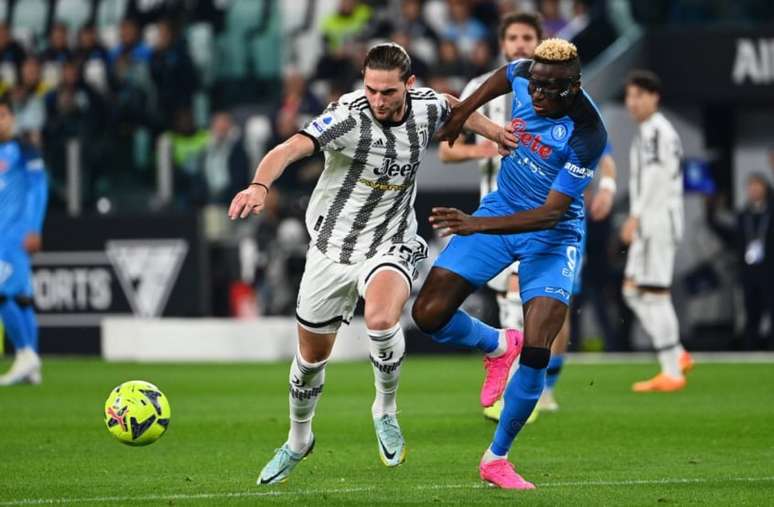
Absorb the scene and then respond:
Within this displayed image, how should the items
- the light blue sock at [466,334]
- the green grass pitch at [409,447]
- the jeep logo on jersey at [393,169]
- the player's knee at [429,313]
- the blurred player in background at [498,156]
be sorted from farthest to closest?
the blurred player in background at [498,156], the light blue sock at [466,334], the player's knee at [429,313], the jeep logo on jersey at [393,169], the green grass pitch at [409,447]

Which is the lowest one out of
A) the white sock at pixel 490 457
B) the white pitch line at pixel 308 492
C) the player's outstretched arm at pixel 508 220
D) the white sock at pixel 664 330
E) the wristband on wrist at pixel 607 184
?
the white sock at pixel 664 330

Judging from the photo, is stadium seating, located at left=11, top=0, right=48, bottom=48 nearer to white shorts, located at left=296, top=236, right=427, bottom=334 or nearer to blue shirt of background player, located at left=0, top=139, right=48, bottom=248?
blue shirt of background player, located at left=0, top=139, right=48, bottom=248

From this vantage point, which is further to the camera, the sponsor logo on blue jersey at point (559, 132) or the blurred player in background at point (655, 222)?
the blurred player in background at point (655, 222)

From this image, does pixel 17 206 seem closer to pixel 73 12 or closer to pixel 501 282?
pixel 501 282

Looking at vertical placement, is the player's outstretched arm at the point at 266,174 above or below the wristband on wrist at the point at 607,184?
above

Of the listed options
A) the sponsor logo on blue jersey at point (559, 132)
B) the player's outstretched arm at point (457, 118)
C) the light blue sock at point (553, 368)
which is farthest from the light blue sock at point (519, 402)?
the light blue sock at point (553, 368)

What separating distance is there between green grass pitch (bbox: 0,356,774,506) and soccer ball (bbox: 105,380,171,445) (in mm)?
211

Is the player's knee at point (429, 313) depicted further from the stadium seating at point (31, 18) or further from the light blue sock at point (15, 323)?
the stadium seating at point (31, 18)

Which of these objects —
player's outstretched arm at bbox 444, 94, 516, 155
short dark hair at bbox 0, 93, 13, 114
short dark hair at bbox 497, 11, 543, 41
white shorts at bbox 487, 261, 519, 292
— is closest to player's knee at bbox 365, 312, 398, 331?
player's outstretched arm at bbox 444, 94, 516, 155

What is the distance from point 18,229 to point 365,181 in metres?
7.33

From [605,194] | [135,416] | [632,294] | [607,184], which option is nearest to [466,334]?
[135,416]

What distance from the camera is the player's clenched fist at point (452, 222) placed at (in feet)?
25.0

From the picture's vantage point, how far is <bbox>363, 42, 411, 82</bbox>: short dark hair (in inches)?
301

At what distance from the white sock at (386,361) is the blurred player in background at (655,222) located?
19.9 ft
